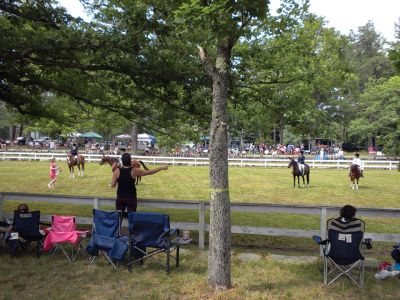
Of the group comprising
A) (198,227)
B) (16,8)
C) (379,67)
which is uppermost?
(379,67)

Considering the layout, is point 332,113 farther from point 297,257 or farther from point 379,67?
point 297,257

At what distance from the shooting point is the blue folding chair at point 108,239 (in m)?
6.92

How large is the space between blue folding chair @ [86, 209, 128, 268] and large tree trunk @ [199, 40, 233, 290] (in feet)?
5.98

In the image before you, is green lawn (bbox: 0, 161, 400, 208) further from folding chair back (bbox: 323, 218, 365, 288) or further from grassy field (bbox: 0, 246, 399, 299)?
folding chair back (bbox: 323, 218, 365, 288)

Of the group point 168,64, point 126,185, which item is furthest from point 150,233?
point 168,64

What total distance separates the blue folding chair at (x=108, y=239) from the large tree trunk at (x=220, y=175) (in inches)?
71.7

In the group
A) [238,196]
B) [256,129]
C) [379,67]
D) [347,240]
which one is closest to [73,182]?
[238,196]

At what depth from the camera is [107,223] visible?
717 cm

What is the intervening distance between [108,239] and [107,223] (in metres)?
0.27

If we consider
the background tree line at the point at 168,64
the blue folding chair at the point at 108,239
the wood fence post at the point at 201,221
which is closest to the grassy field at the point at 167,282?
the blue folding chair at the point at 108,239

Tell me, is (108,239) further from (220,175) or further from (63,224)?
(220,175)

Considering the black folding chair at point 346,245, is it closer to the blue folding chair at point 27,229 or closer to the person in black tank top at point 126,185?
the person in black tank top at point 126,185

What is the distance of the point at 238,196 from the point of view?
16438 mm

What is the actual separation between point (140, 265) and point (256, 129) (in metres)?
4.49
